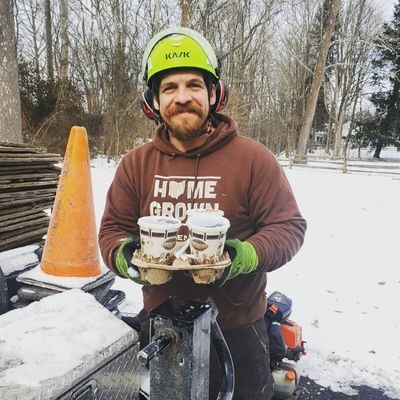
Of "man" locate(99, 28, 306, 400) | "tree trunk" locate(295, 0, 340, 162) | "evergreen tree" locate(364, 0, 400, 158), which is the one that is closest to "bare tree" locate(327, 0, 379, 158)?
"evergreen tree" locate(364, 0, 400, 158)

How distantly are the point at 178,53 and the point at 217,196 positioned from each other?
670 millimetres

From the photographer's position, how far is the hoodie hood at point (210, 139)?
1.91 m

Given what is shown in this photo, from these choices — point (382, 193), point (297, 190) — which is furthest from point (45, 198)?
point (382, 193)

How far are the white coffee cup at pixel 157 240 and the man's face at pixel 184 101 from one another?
63cm

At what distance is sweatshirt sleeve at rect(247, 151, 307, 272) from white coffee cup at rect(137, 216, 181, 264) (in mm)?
414

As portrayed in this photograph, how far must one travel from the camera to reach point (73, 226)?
334cm

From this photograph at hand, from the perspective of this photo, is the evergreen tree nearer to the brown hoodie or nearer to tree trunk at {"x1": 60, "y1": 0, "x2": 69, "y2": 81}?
tree trunk at {"x1": 60, "y1": 0, "x2": 69, "y2": 81}

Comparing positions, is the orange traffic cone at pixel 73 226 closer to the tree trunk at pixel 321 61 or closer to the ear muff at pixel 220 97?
the ear muff at pixel 220 97

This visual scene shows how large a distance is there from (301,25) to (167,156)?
98.5 ft

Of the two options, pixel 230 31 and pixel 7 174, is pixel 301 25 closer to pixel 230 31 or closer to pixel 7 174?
pixel 230 31

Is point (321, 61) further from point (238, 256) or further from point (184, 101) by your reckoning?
point (238, 256)

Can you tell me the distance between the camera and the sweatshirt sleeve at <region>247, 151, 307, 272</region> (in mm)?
1660

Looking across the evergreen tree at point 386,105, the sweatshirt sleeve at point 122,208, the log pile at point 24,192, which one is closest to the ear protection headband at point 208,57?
the sweatshirt sleeve at point 122,208

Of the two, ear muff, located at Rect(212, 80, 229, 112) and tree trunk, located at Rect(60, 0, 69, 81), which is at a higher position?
tree trunk, located at Rect(60, 0, 69, 81)
